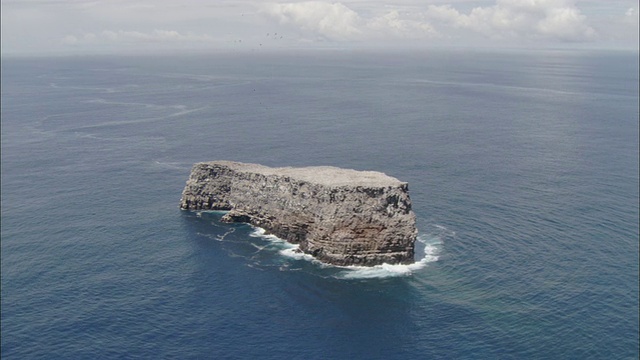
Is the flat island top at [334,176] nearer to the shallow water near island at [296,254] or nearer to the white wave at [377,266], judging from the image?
the shallow water near island at [296,254]

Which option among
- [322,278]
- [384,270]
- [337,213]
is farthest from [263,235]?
[384,270]

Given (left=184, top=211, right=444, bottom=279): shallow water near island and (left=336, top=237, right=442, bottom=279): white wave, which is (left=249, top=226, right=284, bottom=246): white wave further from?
(left=336, top=237, right=442, bottom=279): white wave

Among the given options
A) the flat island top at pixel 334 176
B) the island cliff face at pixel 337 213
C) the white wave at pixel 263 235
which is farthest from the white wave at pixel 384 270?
the white wave at pixel 263 235

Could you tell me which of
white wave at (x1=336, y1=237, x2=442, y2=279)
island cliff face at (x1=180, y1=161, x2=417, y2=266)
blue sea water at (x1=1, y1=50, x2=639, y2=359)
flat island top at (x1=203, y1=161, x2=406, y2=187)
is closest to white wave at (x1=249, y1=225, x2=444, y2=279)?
white wave at (x1=336, y1=237, x2=442, y2=279)

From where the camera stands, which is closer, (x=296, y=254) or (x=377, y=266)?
(x=377, y=266)

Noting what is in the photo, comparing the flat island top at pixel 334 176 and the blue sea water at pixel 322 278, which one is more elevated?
the flat island top at pixel 334 176

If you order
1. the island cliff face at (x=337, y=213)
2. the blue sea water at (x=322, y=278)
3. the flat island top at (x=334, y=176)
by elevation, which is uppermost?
the flat island top at (x=334, y=176)

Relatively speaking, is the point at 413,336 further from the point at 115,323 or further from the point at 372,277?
the point at 115,323

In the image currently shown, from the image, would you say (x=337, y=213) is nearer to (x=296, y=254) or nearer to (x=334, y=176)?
(x=334, y=176)
